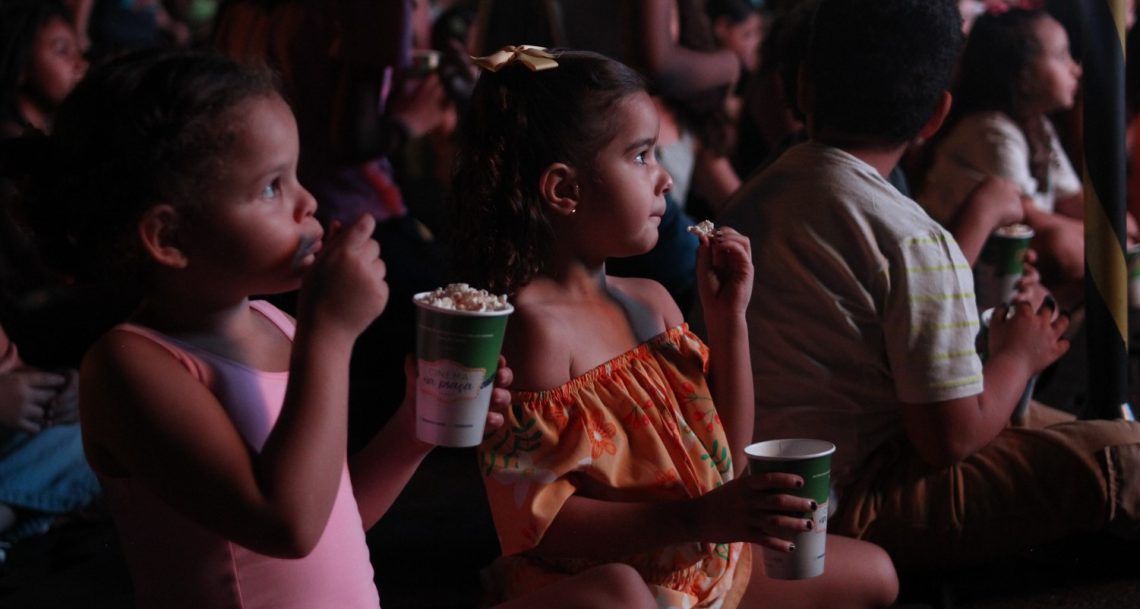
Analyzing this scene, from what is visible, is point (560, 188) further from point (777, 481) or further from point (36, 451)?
point (36, 451)

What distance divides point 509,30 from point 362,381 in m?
1.29

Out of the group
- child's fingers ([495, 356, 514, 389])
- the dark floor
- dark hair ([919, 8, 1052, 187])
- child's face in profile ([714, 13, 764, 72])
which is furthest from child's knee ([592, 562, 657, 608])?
child's face in profile ([714, 13, 764, 72])

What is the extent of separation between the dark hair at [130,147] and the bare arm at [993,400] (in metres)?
1.31

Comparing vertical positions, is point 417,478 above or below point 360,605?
below

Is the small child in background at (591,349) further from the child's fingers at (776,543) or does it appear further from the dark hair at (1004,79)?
the dark hair at (1004,79)

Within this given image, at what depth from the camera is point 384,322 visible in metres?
4.26

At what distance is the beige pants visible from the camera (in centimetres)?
240

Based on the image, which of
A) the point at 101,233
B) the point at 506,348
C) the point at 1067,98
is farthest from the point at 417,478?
the point at 1067,98

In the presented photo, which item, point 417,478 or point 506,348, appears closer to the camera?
point 506,348

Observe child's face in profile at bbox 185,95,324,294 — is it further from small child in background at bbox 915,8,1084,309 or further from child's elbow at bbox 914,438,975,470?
small child in background at bbox 915,8,1084,309

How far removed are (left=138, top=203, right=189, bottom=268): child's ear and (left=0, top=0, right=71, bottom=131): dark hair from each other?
2.76 metres

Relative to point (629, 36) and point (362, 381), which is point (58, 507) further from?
point (629, 36)

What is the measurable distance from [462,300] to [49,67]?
3124 millimetres

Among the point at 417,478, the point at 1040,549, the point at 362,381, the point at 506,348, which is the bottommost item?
the point at 362,381
